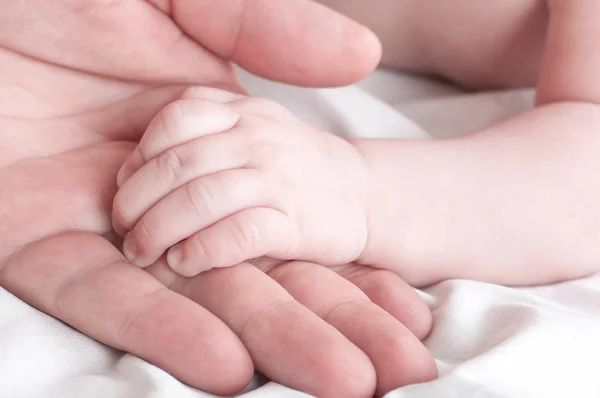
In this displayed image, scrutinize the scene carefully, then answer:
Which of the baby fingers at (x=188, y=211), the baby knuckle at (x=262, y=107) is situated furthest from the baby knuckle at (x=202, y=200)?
the baby knuckle at (x=262, y=107)

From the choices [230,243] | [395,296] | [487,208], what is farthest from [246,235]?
[487,208]

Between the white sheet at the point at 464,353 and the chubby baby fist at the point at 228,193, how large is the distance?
0.29 ft

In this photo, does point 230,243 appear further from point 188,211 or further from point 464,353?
point 464,353

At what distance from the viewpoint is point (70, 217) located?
1.96 feet

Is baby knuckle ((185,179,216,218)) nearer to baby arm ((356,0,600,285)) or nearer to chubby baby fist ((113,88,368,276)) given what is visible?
chubby baby fist ((113,88,368,276))

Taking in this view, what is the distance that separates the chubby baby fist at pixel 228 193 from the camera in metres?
0.54

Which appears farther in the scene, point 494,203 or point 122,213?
point 494,203

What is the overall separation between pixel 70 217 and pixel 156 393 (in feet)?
0.70

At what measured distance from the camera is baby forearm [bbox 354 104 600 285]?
664 mm

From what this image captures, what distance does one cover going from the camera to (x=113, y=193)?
0.62 metres

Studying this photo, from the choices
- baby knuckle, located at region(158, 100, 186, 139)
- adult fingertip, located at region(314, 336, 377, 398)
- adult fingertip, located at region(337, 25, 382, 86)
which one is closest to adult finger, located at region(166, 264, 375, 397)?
adult fingertip, located at region(314, 336, 377, 398)

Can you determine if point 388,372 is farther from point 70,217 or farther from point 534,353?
point 70,217

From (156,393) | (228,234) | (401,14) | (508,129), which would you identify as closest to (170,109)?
(228,234)

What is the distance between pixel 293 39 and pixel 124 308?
28 cm
